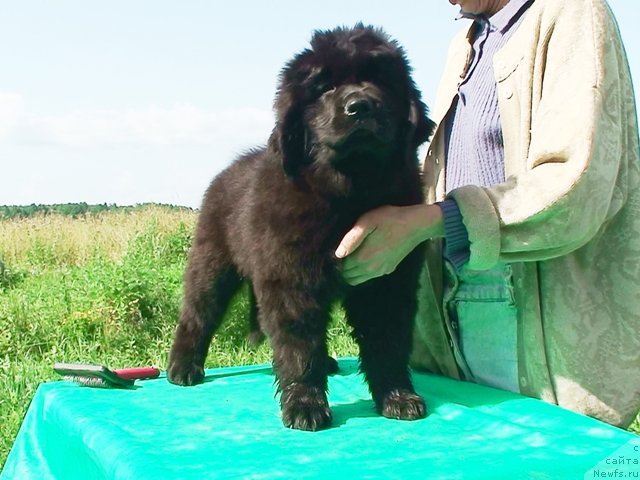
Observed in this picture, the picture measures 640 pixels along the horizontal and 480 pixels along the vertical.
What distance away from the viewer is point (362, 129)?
6.39 feet

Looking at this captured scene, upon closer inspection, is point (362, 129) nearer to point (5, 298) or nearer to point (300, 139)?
point (300, 139)

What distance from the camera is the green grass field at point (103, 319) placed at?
4609 mm

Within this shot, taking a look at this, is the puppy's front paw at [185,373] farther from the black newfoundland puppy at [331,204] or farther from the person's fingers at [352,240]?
the person's fingers at [352,240]

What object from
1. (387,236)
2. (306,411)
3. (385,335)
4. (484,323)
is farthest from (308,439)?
(484,323)

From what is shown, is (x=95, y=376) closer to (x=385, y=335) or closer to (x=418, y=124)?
(x=385, y=335)

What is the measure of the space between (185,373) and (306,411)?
0.81 m

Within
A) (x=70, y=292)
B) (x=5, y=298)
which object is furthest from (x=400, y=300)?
(x=5, y=298)

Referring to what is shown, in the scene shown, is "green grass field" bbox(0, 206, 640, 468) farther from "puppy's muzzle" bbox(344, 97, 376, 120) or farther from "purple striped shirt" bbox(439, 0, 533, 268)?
"puppy's muzzle" bbox(344, 97, 376, 120)

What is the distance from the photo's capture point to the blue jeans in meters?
2.19

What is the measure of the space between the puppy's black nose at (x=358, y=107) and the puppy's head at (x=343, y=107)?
0.05 feet

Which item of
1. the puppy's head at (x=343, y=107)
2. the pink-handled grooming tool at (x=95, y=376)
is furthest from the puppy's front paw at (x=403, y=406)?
the pink-handled grooming tool at (x=95, y=376)

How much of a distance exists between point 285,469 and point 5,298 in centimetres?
527

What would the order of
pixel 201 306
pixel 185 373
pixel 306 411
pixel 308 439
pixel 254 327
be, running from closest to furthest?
pixel 308 439
pixel 306 411
pixel 185 373
pixel 201 306
pixel 254 327

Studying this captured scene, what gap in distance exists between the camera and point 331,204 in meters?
2.05
